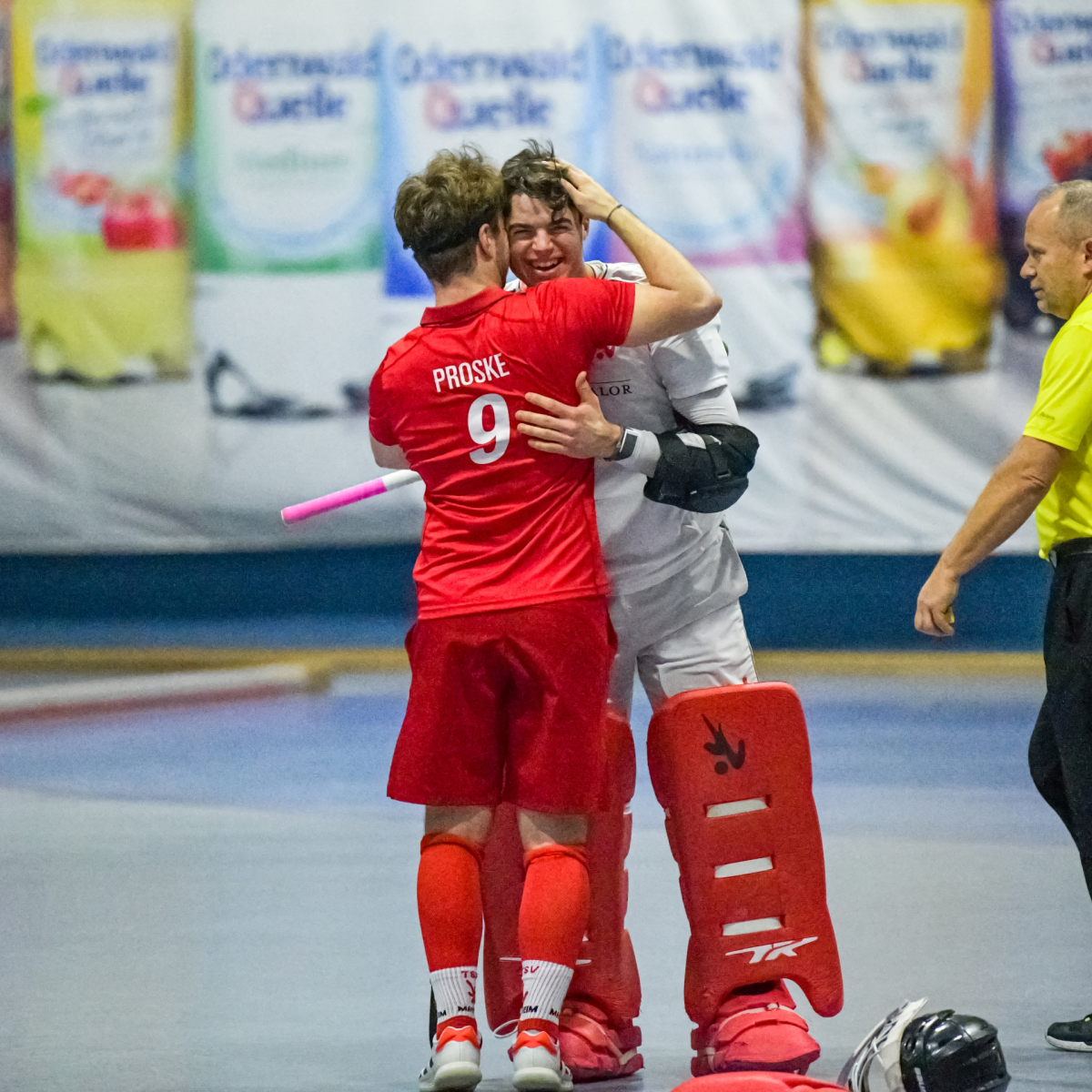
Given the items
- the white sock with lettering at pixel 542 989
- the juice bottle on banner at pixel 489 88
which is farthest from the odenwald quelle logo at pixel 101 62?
the white sock with lettering at pixel 542 989

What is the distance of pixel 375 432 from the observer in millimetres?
2861

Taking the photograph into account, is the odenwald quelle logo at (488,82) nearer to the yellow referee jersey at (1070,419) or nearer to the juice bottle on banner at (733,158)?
the juice bottle on banner at (733,158)

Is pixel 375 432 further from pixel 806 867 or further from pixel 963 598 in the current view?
pixel 963 598

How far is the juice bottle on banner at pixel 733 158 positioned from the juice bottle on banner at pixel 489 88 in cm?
16

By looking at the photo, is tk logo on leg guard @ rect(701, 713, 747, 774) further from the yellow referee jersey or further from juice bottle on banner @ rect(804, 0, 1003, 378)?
juice bottle on banner @ rect(804, 0, 1003, 378)

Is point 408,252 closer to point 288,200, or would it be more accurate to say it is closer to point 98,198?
point 288,200

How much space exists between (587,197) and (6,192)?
5645 millimetres

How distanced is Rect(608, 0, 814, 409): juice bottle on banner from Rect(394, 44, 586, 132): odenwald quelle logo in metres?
0.29

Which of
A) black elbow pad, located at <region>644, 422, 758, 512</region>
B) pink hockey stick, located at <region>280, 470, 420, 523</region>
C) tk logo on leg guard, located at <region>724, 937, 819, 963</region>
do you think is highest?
black elbow pad, located at <region>644, 422, 758, 512</region>

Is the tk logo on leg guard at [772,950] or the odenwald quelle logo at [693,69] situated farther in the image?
the odenwald quelle logo at [693,69]

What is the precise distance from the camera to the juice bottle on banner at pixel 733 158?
7.25 metres

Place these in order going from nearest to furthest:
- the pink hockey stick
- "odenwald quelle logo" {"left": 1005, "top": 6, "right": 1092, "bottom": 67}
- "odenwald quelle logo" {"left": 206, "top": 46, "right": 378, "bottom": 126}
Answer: the pink hockey stick
"odenwald quelle logo" {"left": 1005, "top": 6, "right": 1092, "bottom": 67}
"odenwald quelle logo" {"left": 206, "top": 46, "right": 378, "bottom": 126}

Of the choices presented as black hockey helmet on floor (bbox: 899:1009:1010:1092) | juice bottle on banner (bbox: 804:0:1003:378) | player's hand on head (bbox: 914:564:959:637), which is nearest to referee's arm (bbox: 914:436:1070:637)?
player's hand on head (bbox: 914:564:959:637)

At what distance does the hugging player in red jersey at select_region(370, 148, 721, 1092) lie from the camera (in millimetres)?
2633
